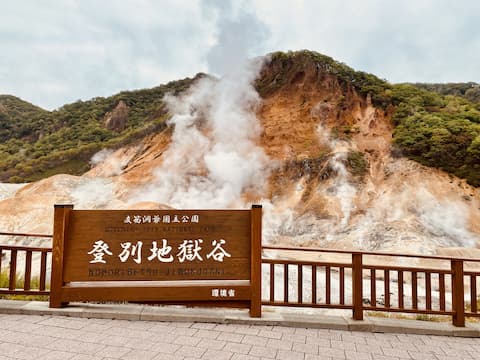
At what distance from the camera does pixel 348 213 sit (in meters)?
16.1

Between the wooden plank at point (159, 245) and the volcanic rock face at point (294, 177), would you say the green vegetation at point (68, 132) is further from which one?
the wooden plank at point (159, 245)

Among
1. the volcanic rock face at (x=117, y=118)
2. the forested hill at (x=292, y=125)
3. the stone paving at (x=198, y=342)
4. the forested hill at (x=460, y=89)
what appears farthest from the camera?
the volcanic rock face at (x=117, y=118)

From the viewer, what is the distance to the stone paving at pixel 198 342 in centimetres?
300

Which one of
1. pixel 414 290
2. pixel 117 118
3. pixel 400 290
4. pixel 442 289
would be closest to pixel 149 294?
pixel 400 290

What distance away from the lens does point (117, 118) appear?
118 feet

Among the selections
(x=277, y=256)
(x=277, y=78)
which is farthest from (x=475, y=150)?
(x=277, y=78)

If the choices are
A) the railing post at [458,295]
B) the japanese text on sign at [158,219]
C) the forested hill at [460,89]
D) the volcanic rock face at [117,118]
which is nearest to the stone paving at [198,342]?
the railing post at [458,295]

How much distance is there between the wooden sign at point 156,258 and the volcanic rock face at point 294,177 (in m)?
10.7

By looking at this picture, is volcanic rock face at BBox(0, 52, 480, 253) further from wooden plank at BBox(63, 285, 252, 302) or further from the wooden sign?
wooden plank at BBox(63, 285, 252, 302)

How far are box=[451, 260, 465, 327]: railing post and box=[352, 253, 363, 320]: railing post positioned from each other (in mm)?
1207

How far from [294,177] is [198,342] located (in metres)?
17.5

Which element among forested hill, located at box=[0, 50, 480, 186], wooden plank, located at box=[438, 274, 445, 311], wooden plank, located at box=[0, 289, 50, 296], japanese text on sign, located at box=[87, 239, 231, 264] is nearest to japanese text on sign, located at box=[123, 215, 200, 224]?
japanese text on sign, located at box=[87, 239, 231, 264]

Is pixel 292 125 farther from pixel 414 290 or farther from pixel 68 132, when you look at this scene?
pixel 68 132

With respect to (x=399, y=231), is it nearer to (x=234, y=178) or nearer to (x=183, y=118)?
(x=234, y=178)
